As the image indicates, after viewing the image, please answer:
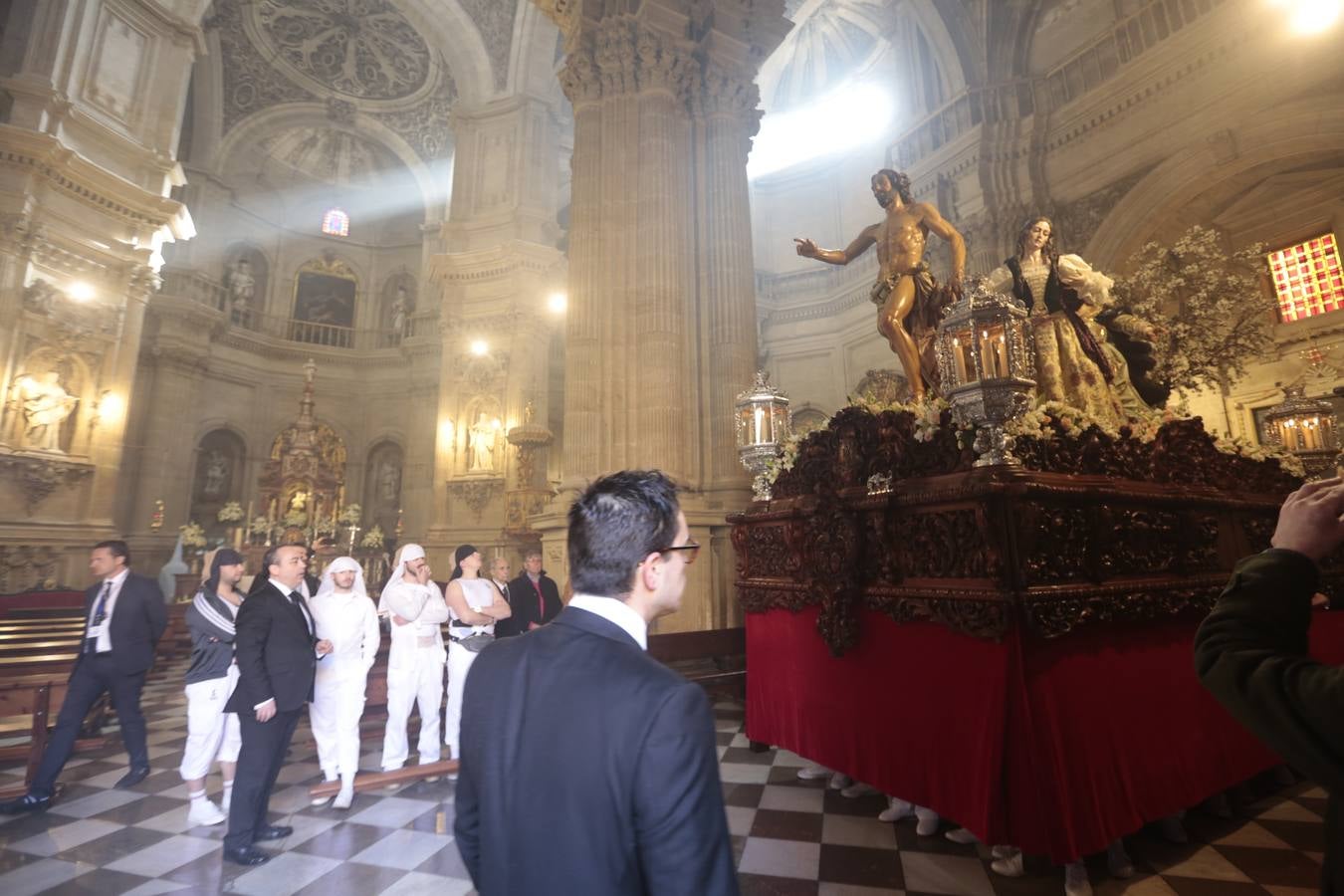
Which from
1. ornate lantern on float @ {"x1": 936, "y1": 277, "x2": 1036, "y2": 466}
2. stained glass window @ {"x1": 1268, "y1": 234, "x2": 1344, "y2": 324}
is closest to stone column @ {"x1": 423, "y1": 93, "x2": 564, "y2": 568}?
ornate lantern on float @ {"x1": 936, "y1": 277, "x2": 1036, "y2": 466}

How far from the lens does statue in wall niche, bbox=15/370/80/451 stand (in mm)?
9805

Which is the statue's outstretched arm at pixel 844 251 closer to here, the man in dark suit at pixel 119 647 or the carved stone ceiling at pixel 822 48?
the man in dark suit at pixel 119 647

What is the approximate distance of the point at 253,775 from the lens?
327 centimetres

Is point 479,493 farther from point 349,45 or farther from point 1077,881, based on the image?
point 349,45

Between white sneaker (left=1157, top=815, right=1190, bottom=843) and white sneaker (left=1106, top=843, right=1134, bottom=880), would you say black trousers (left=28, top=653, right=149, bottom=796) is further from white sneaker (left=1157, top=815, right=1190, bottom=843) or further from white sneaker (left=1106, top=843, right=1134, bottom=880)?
white sneaker (left=1157, top=815, right=1190, bottom=843)

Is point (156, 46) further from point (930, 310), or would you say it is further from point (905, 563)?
point (905, 563)

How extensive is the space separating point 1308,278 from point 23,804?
57.8ft

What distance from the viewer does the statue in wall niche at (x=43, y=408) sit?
386 inches

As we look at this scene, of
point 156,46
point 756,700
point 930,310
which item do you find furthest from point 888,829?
point 156,46

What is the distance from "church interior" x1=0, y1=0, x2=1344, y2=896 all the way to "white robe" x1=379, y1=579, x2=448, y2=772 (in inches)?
28.2

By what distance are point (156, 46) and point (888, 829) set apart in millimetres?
17437

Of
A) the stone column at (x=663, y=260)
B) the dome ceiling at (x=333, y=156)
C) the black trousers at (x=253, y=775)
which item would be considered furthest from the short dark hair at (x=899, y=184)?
the dome ceiling at (x=333, y=156)

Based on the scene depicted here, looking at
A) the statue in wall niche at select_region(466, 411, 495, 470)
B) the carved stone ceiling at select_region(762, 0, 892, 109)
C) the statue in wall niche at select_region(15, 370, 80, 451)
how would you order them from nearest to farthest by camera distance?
the statue in wall niche at select_region(15, 370, 80, 451) < the statue in wall niche at select_region(466, 411, 495, 470) < the carved stone ceiling at select_region(762, 0, 892, 109)

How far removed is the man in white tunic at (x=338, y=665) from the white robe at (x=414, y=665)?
1.07 feet
